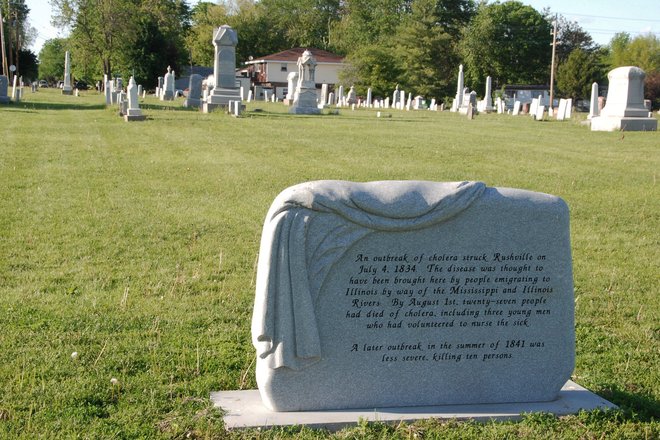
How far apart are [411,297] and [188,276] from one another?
10.7ft

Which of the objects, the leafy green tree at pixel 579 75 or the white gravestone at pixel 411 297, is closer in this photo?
the white gravestone at pixel 411 297

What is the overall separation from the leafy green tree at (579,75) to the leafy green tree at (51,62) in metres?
77.5

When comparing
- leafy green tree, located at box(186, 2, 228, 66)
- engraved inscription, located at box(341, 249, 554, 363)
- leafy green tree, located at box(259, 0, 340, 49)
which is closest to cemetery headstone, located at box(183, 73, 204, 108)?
engraved inscription, located at box(341, 249, 554, 363)

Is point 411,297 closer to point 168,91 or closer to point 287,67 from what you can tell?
point 168,91

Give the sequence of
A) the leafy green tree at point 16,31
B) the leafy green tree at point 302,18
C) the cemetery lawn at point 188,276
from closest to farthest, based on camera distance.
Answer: the cemetery lawn at point 188,276 → the leafy green tree at point 16,31 → the leafy green tree at point 302,18

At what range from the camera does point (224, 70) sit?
3394cm

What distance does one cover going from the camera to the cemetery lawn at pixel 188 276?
13.9 ft

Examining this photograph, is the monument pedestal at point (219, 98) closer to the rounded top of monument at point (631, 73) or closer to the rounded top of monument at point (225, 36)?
the rounded top of monument at point (225, 36)

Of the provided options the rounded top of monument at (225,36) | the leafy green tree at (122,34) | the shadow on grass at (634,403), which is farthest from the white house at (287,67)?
the shadow on grass at (634,403)

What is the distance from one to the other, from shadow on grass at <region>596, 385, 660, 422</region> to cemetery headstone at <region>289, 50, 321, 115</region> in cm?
3099

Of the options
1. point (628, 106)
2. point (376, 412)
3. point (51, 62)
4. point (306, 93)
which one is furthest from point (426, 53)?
point (51, 62)

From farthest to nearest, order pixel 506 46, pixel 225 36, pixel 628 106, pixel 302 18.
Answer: pixel 302 18 < pixel 506 46 < pixel 225 36 < pixel 628 106

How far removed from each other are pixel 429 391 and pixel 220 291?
2712 millimetres

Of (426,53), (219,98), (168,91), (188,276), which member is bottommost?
(188,276)
